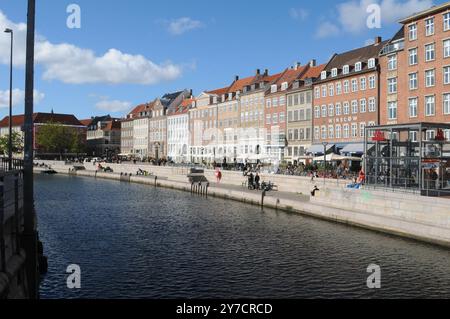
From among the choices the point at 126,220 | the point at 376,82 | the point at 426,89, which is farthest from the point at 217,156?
the point at 126,220

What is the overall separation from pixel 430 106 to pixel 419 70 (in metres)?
4.04

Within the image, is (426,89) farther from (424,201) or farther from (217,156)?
(217,156)

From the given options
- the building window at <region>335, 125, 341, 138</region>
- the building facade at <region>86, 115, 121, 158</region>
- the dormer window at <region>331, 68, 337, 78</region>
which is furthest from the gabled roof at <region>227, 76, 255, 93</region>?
the building facade at <region>86, 115, 121, 158</region>

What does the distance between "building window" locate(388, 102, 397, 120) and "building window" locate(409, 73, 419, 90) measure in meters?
3.64

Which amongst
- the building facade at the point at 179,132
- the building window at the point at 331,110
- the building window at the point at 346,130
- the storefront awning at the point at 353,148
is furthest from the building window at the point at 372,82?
the building facade at the point at 179,132

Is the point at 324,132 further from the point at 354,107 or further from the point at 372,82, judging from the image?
the point at 372,82

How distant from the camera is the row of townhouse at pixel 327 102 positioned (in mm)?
50312

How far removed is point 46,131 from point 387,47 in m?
115

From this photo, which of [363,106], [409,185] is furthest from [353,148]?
[409,185]

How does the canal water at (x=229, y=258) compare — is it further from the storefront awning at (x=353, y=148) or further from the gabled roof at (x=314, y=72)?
the gabled roof at (x=314, y=72)

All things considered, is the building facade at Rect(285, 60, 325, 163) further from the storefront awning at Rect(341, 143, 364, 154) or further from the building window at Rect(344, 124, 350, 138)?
the storefront awning at Rect(341, 143, 364, 154)

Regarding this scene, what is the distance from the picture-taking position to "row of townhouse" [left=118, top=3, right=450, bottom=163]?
165 ft
